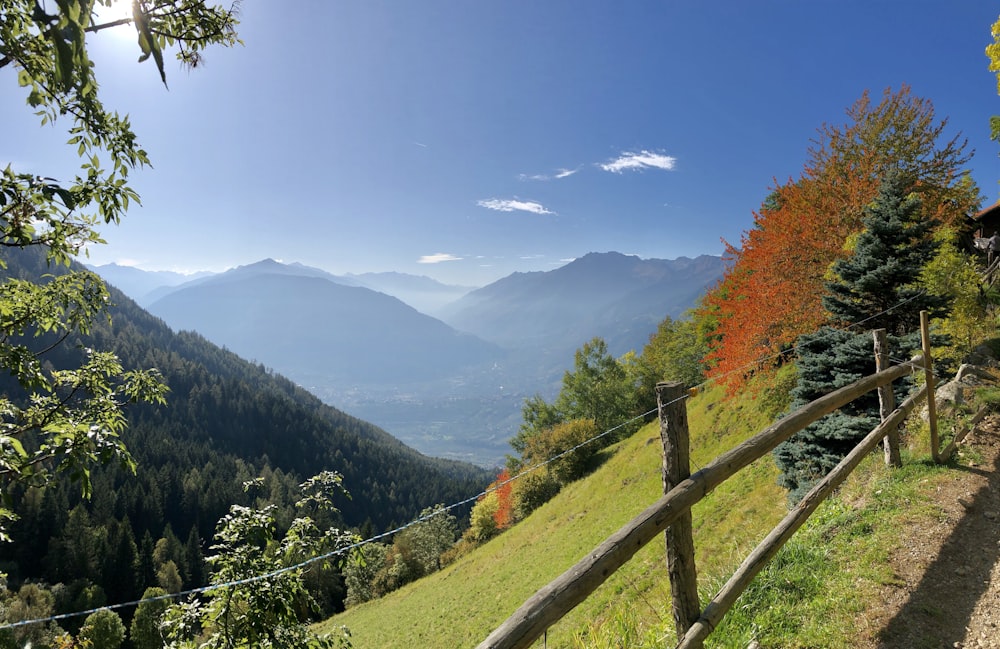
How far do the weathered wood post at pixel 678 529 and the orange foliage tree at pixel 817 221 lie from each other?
11630mm

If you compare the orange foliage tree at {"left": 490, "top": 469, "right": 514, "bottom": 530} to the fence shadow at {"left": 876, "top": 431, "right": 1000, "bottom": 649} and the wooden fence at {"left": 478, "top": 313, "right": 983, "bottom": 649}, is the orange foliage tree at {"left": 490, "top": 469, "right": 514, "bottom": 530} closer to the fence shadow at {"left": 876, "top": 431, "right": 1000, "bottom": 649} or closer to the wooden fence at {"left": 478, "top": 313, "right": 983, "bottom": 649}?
the fence shadow at {"left": 876, "top": 431, "right": 1000, "bottom": 649}

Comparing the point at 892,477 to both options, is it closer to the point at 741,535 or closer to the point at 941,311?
the point at 741,535

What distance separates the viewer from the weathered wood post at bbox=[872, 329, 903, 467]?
7203 millimetres

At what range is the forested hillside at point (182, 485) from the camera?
7275 centimetres

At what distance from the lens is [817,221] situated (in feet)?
53.8

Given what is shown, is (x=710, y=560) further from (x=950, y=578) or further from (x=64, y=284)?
(x=64, y=284)

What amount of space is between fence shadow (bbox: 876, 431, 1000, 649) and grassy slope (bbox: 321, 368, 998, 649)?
0.26 m

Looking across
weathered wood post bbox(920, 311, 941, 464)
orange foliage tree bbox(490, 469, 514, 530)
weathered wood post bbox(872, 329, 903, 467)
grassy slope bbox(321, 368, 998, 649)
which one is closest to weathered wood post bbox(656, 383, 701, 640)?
grassy slope bbox(321, 368, 998, 649)

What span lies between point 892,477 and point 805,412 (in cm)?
353

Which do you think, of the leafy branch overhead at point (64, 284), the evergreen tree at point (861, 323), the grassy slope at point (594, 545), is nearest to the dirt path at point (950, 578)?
the grassy slope at point (594, 545)

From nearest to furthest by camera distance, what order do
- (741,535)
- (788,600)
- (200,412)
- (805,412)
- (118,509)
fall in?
(788,600), (805,412), (741,535), (118,509), (200,412)

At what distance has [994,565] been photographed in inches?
190

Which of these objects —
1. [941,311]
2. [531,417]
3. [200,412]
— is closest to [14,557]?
[200,412]

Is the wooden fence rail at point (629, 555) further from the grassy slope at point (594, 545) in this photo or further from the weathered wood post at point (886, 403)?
the weathered wood post at point (886, 403)
